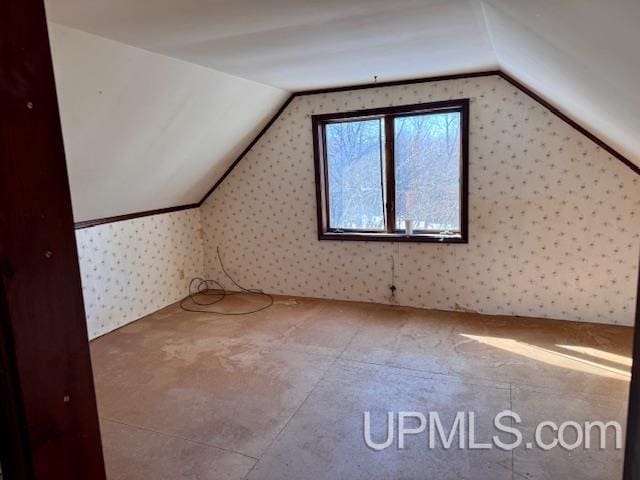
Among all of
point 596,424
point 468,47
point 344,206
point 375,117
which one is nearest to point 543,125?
point 468,47

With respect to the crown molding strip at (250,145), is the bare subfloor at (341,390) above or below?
below

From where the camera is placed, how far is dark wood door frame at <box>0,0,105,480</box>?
57cm

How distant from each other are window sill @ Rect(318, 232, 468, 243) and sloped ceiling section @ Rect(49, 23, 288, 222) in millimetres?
1343

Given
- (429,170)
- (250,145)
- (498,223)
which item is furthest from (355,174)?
(498,223)

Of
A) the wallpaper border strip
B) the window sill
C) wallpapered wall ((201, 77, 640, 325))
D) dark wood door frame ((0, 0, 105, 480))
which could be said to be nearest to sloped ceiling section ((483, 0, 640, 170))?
the wallpaper border strip

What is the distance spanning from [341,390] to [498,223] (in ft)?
6.82

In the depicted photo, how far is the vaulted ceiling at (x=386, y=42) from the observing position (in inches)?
56.4

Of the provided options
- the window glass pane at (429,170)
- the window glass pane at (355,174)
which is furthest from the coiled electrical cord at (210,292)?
the window glass pane at (429,170)

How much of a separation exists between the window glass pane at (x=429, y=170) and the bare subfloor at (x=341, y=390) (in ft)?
3.08

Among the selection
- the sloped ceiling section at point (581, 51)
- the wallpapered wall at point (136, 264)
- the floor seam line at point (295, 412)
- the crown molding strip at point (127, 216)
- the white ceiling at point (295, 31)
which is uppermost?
the white ceiling at point (295, 31)

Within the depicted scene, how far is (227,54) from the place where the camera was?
2.71 meters

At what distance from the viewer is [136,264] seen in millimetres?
4258

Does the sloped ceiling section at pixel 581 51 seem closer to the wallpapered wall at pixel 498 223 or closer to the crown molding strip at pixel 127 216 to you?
the wallpapered wall at pixel 498 223

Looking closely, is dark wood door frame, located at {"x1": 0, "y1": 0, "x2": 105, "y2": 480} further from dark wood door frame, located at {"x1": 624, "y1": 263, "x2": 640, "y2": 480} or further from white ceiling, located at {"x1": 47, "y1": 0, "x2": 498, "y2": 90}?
white ceiling, located at {"x1": 47, "y1": 0, "x2": 498, "y2": 90}
